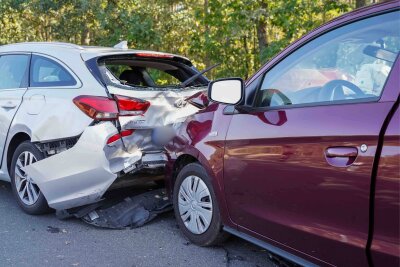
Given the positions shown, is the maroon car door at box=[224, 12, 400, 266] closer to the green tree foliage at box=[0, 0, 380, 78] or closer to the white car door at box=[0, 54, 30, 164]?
the white car door at box=[0, 54, 30, 164]

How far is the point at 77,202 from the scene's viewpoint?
4.52 metres

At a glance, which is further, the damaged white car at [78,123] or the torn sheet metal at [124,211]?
the torn sheet metal at [124,211]

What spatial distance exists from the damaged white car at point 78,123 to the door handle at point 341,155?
2.19m

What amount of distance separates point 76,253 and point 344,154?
2.50 m

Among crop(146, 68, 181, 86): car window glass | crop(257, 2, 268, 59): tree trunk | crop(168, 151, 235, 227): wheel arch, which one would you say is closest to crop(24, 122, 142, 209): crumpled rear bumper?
crop(168, 151, 235, 227): wheel arch

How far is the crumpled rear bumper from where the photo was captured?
430 centimetres

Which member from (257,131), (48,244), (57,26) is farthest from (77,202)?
(57,26)

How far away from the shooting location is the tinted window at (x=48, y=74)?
4711 millimetres

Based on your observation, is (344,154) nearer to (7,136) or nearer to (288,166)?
(288,166)

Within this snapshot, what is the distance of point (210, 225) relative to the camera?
396cm

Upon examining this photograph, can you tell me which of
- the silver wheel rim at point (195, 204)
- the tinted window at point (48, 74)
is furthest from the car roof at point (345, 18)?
the tinted window at point (48, 74)

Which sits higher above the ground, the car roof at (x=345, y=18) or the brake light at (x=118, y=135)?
the car roof at (x=345, y=18)

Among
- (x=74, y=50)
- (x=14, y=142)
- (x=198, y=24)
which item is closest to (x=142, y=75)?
(x=74, y=50)

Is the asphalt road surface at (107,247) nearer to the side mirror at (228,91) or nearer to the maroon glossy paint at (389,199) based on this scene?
the side mirror at (228,91)
